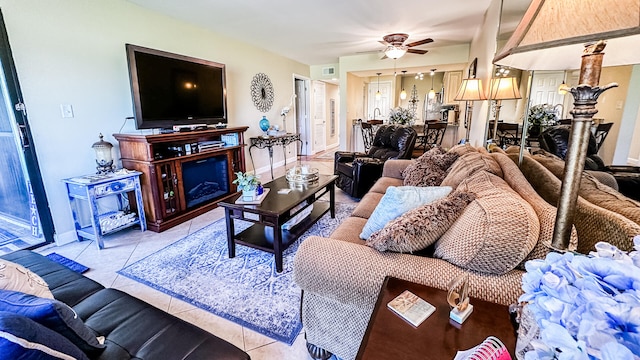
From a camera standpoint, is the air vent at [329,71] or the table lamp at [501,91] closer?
the table lamp at [501,91]

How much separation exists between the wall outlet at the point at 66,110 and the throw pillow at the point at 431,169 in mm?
3226

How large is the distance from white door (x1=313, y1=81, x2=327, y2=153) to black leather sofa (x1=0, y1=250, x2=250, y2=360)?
22.8 feet

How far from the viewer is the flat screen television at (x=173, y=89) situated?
2908 mm

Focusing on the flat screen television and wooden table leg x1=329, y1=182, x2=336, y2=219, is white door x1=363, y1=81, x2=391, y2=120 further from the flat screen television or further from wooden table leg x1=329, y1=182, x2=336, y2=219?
wooden table leg x1=329, y1=182, x2=336, y2=219

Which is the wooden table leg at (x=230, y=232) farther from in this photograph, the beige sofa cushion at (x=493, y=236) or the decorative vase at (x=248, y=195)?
the beige sofa cushion at (x=493, y=236)

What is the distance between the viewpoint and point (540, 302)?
1.59ft

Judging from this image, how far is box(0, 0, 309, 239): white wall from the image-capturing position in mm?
2422

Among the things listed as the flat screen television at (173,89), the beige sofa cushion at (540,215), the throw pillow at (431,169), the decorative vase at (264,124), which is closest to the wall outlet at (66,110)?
the flat screen television at (173,89)

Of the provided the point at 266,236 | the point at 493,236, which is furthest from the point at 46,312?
the point at 266,236

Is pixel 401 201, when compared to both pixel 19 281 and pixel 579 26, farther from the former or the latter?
pixel 19 281

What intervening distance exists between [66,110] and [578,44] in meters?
3.61

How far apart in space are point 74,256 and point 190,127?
1.75 metres

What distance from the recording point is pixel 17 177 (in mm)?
2637

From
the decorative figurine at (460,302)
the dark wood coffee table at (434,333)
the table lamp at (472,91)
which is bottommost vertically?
the dark wood coffee table at (434,333)
